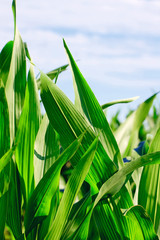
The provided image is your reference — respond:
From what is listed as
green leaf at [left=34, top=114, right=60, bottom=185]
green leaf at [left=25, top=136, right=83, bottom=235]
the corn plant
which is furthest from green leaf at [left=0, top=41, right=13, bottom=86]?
green leaf at [left=25, top=136, right=83, bottom=235]

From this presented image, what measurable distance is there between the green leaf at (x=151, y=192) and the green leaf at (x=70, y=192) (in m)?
0.19

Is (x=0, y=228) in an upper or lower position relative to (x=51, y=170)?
lower

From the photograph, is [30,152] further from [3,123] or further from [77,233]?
[77,233]

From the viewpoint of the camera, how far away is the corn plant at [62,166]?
0.54 meters

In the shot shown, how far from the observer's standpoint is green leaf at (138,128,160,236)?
26.3 inches

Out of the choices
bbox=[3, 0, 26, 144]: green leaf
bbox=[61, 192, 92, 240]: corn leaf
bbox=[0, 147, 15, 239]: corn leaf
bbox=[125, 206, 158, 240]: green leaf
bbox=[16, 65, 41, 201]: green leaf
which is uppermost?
bbox=[3, 0, 26, 144]: green leaf

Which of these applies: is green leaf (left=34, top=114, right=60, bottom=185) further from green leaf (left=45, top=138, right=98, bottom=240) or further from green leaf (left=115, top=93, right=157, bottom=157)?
green leaf (left=115, top=93, right=157, bottom=157)

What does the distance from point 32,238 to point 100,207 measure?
151 mm

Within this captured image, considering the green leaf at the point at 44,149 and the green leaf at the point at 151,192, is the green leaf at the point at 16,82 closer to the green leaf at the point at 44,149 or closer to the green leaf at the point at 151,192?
→ the green leaf at the point at 44,149

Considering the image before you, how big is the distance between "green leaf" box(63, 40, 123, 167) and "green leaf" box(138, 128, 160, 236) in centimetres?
8

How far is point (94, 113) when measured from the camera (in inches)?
24.9

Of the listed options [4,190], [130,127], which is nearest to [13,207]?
[4,190]

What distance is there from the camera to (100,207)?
2.00 feet

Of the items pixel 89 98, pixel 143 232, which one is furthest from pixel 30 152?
pixel 143 232
